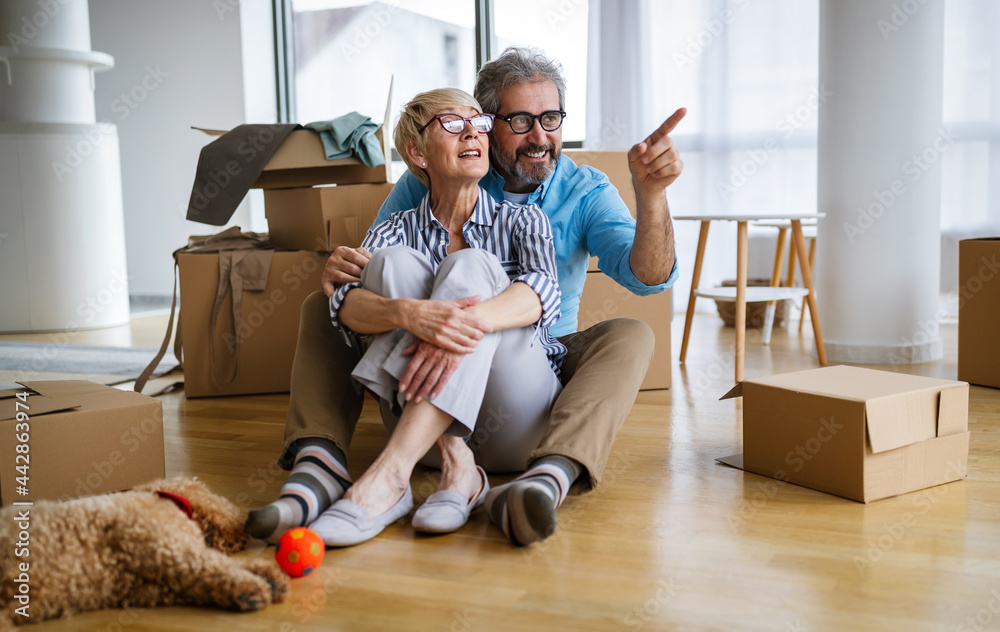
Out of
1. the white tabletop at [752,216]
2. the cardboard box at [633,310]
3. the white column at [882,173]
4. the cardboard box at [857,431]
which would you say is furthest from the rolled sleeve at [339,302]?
the white column at [882,173]

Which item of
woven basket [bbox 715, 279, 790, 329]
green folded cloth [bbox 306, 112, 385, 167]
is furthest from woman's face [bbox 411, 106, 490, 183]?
woven basket [bbox 715, 279, 790, 329]

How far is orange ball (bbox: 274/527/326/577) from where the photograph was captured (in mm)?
1202

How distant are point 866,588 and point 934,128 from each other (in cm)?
218

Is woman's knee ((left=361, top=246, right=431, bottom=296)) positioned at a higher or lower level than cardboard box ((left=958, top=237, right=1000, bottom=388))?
higher

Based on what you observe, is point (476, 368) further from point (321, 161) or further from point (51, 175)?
point (51, 175)

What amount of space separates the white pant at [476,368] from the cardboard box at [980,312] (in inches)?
59.0

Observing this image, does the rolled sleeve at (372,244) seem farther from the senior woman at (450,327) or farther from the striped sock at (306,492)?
the striped sock at (306,492)

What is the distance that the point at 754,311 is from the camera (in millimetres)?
3855

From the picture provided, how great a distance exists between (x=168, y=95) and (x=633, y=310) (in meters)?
3.85

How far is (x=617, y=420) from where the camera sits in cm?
147

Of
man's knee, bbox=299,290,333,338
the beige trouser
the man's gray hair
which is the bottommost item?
the beige trouser

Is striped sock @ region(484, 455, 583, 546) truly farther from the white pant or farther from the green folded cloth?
the green folded cloth

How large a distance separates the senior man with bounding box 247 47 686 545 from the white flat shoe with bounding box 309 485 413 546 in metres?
0.04

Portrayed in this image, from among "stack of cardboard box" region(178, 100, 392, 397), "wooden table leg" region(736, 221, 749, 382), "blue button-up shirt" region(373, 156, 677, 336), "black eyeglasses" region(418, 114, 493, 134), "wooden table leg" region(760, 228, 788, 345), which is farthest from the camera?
"wooden table leg" region(760, 228, 788, 345)
